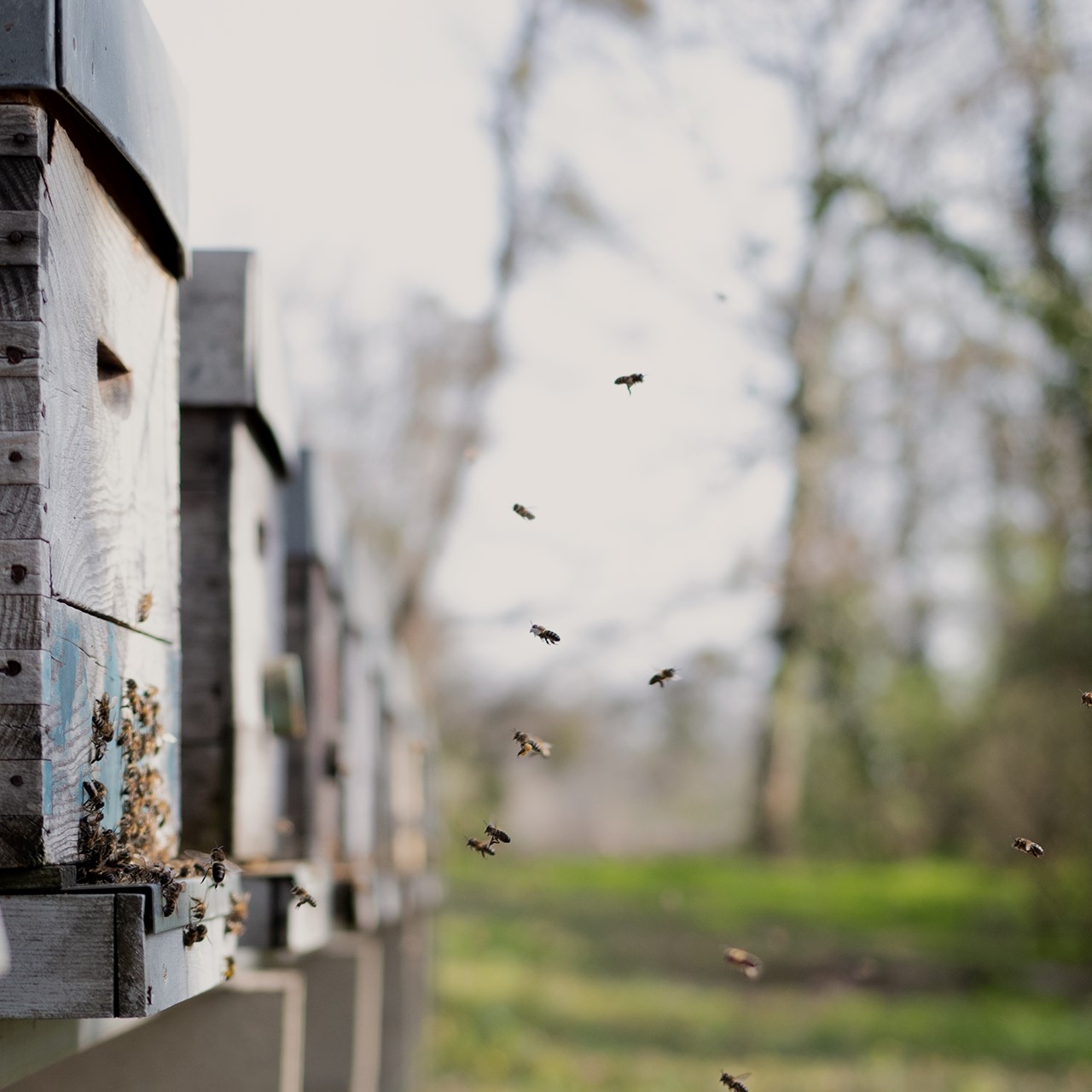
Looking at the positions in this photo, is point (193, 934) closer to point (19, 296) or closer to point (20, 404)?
point (20, 404)

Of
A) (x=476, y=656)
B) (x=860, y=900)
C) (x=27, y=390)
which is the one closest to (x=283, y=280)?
(x=476, y=656)

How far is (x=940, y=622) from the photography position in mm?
26719

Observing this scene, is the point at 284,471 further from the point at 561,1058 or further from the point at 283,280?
the point at 283,280

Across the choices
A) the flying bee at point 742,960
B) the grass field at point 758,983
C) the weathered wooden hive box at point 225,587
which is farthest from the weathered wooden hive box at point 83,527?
the grass field at point 758,983

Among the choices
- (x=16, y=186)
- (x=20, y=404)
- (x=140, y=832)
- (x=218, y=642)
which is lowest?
(x=140, y=832)

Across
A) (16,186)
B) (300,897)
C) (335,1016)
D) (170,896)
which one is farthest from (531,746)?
(335,1016)

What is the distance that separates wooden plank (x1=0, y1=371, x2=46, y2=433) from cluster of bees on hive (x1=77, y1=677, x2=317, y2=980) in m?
0.49

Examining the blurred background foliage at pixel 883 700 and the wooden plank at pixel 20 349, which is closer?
the wooden plank at pixel 20 349

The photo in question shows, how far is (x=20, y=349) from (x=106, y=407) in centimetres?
42

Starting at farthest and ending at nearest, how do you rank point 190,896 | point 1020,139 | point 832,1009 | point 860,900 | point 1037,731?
point 860,900, point 1020,139, point 1037,731, point 832,1009, point 190,896

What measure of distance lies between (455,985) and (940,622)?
15845 mm

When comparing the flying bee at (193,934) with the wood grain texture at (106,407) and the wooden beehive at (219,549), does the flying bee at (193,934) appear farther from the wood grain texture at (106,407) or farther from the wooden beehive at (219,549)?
the wooden beehive at (219,549)

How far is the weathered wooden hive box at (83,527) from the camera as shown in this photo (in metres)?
2.00

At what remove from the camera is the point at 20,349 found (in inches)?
82.7
